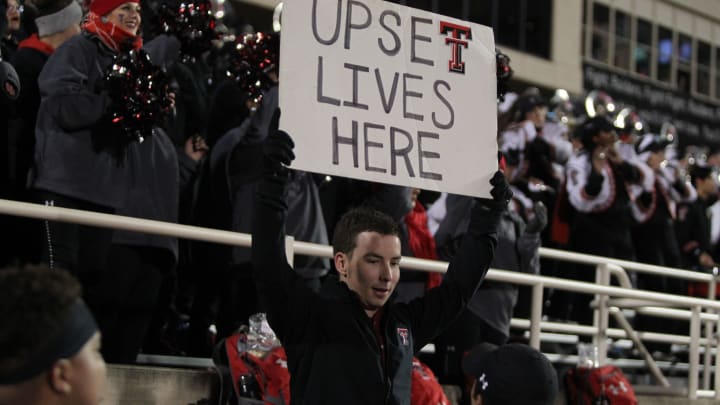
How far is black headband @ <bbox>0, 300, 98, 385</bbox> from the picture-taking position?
2.45 metres

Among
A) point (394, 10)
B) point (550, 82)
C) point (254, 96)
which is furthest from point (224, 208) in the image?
point (550, 82)

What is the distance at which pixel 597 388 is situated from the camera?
713 centimetres

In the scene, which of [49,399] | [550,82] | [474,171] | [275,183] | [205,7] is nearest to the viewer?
[49,399]

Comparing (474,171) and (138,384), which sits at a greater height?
(474,171)

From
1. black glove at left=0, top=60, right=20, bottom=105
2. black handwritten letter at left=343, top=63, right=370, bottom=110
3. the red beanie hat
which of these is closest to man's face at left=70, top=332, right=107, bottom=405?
black handwritten letter at left=343, top=63, right=370, bottom=110

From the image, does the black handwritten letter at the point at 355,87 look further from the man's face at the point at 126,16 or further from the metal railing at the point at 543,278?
the man's face at the point at 126,16

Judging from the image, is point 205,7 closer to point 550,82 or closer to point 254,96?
point 254,96

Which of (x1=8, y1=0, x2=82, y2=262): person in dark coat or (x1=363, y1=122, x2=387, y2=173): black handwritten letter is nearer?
(x1=363, y1=122, x2=387, y2=173): black handwritten letter

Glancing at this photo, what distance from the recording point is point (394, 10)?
4805 mm

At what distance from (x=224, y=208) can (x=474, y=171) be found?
8.41ft

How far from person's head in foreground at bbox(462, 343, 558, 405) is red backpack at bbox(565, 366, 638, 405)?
10.2 feet

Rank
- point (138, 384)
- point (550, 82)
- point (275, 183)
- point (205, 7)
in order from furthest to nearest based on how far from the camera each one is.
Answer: point (550, 82), point (205, 7), point (138, 384), point (275, 183)

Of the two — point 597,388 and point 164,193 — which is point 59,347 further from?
point 597,388

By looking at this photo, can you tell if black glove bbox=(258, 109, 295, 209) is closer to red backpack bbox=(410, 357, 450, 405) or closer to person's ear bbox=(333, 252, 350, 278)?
person's ear bbox=(333, 252, 350, 278)
